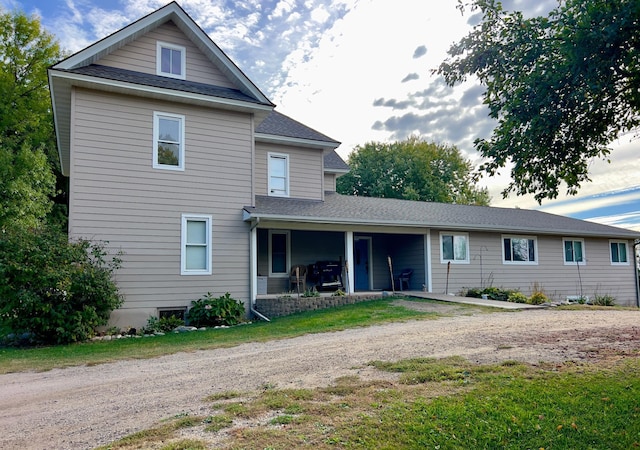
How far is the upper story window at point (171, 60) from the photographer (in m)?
12.8

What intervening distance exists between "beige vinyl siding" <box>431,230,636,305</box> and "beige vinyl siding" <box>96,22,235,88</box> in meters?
9.43

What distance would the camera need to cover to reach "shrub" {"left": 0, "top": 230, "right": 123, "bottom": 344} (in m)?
9.30

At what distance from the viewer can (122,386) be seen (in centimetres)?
575

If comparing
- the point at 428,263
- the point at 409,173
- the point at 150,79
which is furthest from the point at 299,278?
the point at 409,173

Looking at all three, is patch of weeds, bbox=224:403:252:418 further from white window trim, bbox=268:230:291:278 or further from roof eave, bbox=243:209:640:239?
white window trim, bbox=268:230:291:278

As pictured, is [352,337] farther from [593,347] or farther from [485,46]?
[485,46]

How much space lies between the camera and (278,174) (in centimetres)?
1566

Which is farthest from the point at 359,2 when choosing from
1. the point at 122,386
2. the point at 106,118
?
the point at 122,386

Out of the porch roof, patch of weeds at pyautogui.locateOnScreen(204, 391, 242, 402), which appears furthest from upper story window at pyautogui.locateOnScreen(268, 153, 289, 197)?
patch of weeds at pyautogui.locateOnScreen(204, 391, 242, 402)

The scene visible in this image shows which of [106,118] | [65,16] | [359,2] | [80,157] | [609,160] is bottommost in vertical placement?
[609,160]

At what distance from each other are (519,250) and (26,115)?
2340 centimetres

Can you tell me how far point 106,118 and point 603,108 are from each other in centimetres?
1095

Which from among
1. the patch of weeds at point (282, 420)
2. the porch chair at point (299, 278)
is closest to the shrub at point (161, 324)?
the porch chair at point (299, 278)

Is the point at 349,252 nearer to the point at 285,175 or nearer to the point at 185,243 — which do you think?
the point at 285,175
